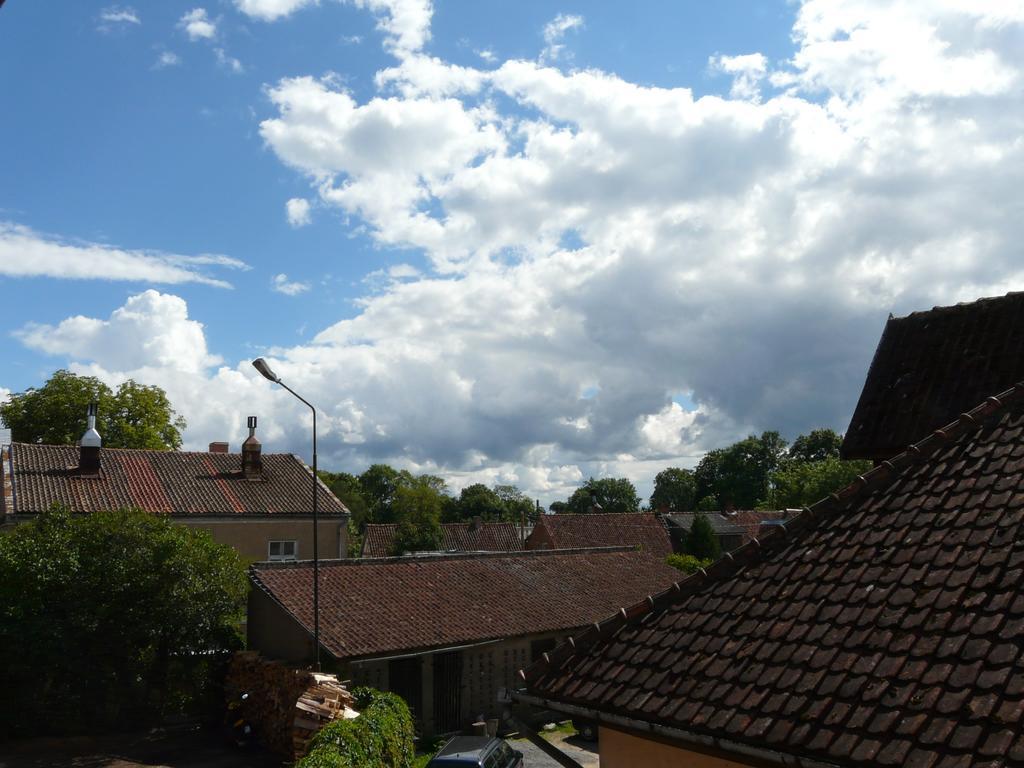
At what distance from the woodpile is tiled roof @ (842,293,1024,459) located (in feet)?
40.4

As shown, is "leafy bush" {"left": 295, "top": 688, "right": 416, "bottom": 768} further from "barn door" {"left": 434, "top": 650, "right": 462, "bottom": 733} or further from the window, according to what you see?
the window

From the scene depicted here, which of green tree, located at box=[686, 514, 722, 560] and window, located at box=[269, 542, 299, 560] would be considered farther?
green tree, located at box=[686, 514, 722, 560]

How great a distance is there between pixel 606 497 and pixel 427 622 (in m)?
107

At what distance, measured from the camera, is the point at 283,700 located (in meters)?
19.4

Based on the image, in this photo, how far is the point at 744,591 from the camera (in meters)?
6.42

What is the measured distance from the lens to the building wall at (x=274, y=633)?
20.9m

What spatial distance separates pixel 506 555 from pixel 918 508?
23604 mm

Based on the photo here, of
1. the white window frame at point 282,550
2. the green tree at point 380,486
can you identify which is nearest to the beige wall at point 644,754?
the white window frame at point 282,550

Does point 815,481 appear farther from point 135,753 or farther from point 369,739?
point 135,753

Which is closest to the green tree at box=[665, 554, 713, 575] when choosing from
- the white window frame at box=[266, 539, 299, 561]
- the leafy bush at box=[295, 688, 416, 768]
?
the white window frame at box=[266, 539, 299, 561]

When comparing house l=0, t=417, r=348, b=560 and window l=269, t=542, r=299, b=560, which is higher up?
house l=0, t=417, r=348, b=560

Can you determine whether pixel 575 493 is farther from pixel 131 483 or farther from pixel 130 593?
pixel 130 593

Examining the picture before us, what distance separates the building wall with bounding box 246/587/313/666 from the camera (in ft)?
68.5

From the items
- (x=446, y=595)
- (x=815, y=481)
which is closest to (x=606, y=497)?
(x=815, y=481)
